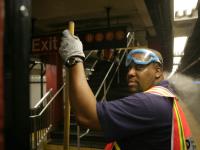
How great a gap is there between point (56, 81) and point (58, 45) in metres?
3.49

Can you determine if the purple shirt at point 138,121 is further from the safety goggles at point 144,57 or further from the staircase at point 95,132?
the staircase at point 95,132

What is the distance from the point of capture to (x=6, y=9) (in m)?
0.64

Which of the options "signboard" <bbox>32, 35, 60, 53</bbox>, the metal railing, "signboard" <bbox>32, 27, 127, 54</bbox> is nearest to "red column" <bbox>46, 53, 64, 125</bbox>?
the metal railing

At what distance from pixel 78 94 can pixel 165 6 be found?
3.02m

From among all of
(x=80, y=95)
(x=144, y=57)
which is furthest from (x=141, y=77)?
(x=80, y=95)

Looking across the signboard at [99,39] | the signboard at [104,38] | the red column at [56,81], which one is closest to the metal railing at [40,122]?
the red column at [56,81]

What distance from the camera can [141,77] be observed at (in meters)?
1.50

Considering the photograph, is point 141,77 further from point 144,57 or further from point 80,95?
point 80,95

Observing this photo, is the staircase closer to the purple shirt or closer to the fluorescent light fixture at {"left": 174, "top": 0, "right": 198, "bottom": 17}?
the fluorescent light fixture at {"left": 174, "top": 0, "right": 198, "bottom": 17}

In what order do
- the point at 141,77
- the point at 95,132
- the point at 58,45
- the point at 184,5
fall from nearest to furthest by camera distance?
the point at 141,77
the point at 58,45
the point at 184,5
the point at 95,132

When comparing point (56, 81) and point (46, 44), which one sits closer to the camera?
point (46, 44)

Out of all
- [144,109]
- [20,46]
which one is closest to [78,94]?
[144,109]

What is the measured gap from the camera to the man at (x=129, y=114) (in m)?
1.20

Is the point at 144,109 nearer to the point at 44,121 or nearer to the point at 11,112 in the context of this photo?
the point at 11,112
